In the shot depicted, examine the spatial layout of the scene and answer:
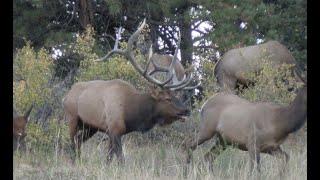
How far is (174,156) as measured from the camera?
10.9 metres

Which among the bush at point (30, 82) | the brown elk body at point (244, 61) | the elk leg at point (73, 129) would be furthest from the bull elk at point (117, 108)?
the brown elk body at point (244, 61)

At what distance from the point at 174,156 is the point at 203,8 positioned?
7.14 m

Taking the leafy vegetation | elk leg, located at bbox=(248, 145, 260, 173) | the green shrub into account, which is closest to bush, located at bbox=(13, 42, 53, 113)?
the leafy vegetation

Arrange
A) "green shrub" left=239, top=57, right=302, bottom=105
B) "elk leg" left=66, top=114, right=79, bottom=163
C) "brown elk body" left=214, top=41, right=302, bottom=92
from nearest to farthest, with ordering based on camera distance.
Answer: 1. "elk leg" left=66, top=114, right=79, bottom=163
2. "green shrub" left=239, top=57, right=302, bottom=105
3. "brown elk body" left=214, top=41, right=302, bottom=92

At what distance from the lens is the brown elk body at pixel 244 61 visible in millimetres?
15445

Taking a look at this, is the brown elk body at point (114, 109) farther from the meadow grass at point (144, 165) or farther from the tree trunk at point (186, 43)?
the tree trunk at point (186, 43)

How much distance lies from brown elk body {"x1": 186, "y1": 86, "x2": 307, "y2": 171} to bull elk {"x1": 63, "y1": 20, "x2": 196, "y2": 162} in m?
0.87

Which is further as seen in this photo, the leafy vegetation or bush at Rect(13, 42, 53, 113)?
bush at Rect(13, 42, 53, 113)

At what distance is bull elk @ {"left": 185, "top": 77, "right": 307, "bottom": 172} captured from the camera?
977 centimetres

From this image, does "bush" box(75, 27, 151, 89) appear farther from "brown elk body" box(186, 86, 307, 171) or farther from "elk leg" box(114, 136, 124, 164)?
"brown elk body" box(186, 86, 307, 171)

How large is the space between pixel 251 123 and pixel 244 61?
6.21 m
